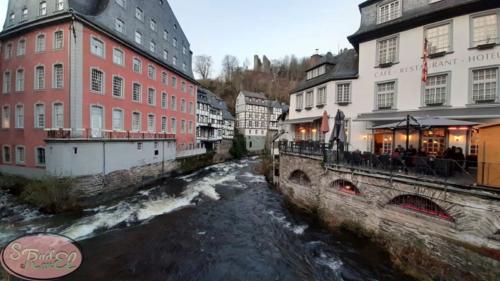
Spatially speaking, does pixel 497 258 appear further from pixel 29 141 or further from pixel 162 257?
pixel 29 141

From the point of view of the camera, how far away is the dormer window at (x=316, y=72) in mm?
19328

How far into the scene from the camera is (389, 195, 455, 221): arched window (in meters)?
7.66

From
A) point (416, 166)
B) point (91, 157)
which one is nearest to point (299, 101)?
point (416, 166)

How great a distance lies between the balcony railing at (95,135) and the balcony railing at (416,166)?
47.1 feet

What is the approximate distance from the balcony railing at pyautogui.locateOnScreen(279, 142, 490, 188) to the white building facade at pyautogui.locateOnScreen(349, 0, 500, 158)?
9.08 feet

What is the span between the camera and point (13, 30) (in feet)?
54.3

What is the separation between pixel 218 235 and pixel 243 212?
3047 millimetres

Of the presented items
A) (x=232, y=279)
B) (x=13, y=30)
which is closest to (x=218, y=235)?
(x=232, y=279)

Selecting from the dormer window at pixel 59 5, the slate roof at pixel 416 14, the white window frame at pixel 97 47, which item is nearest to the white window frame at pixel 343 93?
the slate roof at pixel 416 14

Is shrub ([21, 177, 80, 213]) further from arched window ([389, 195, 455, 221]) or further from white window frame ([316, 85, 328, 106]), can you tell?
white window frame ([316, 85, 328, 106])

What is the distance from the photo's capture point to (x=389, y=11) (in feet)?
47.6

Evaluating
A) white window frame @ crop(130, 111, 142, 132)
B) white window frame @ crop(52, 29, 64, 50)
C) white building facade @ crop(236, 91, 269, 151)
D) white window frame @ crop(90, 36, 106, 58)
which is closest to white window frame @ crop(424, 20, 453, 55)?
white window frame @ crop(90, 36, 106, 58)

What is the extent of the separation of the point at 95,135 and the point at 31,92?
5.13 m

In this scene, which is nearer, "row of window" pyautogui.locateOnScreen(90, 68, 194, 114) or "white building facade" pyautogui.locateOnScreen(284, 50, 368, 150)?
"white building facade" pyautogui.locateOnScreen(284, 50, 368, 150)
